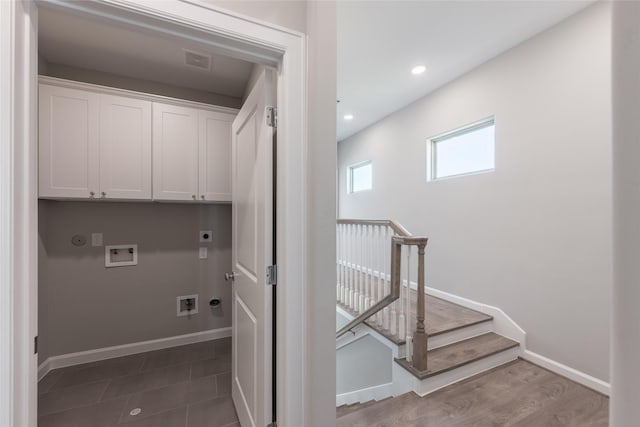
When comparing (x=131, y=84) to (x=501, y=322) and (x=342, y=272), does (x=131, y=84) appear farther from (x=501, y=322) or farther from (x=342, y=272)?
(x=501, y=322)

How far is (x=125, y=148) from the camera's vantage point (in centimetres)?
231

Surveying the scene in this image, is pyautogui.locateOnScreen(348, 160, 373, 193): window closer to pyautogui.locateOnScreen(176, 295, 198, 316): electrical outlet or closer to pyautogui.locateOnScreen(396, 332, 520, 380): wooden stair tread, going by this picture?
pyautogui.locateOnScreen(396, 332, 520, 380): wooden stair tread

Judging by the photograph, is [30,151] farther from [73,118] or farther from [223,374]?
[223,374]

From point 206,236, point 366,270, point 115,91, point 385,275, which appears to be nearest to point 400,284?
point 385,275

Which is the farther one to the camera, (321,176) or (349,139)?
(349,139)

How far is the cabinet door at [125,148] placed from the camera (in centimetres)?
224

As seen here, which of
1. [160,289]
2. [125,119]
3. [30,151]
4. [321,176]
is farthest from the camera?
[160,289]

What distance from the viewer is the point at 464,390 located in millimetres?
2090

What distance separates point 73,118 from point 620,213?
3.09m

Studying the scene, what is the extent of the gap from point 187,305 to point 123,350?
25.7 inches

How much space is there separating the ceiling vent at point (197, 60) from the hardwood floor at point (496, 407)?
118 inches

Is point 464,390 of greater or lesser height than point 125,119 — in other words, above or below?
below

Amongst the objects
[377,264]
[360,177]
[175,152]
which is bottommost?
[377,264]

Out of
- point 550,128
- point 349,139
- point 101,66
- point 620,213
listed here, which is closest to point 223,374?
point 620,213
